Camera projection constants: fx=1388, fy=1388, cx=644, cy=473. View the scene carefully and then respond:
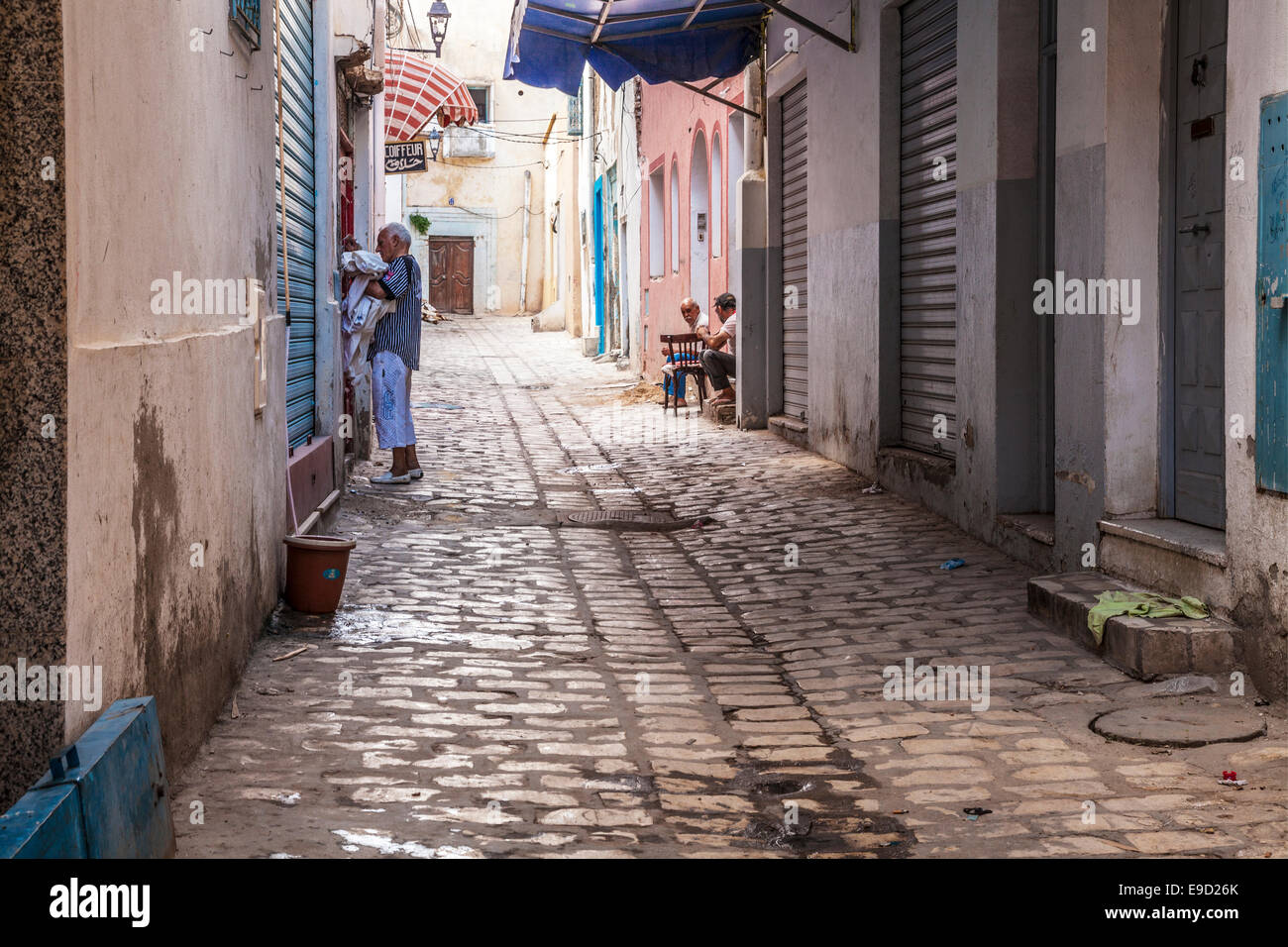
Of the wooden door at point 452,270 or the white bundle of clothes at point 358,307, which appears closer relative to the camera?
the white bundle of clothes at point 358,307

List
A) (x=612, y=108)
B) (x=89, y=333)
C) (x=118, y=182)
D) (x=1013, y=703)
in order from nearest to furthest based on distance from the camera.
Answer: (x=89, y=333), (x=118, y=182), (x=1013, y=703), (x=612, y=108)

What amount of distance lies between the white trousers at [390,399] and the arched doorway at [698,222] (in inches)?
330

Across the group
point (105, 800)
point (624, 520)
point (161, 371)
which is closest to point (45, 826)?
point (105, 800)

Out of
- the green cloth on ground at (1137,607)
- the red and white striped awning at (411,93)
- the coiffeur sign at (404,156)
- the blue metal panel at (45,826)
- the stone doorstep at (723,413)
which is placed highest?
the red and white striped awning at (411,93)

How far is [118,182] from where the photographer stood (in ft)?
11.6

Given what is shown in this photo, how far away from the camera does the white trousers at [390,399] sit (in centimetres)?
1118

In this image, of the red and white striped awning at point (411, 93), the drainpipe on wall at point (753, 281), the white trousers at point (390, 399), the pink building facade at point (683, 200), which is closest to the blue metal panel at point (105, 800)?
the white trousers at point (390, 399)

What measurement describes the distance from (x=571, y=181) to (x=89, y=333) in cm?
3412

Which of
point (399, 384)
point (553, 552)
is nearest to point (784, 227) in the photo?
point (399, 384)

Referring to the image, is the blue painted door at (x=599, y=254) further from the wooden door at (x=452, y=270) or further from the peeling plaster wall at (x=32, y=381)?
the peeling plaster wall at (x=32, y=381)

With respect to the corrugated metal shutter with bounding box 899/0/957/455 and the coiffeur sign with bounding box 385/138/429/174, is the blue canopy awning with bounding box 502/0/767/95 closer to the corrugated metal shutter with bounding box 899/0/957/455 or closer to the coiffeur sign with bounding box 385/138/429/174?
the corrugated metal shutter with bounding box 899/0/957/455

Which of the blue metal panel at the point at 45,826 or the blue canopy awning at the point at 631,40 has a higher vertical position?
the blue canopy awning at the point at 631,40

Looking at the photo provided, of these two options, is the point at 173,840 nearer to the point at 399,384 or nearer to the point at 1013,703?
the point at 1013,703

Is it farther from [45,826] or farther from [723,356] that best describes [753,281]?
[45,826]
